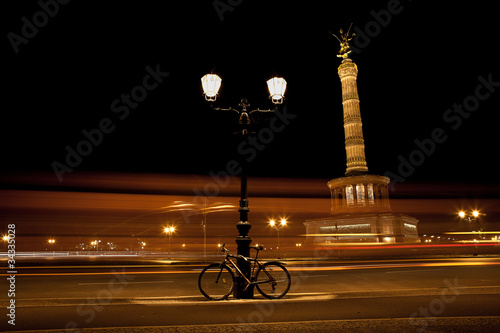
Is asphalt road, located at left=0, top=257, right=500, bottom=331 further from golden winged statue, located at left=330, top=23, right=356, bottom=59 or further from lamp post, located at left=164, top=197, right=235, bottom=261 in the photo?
golden winged statue, located at left=330, top=23, right=356, bottom=59

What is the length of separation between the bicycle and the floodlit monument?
2551cm

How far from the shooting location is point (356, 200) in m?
40.8

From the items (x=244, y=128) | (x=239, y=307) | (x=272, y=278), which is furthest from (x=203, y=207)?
(x=239, y=307)

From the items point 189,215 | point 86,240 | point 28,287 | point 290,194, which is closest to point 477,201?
point 290,194

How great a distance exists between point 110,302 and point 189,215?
22.1ft

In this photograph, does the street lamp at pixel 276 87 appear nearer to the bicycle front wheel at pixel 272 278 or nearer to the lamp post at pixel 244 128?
the lamp post at pixel 244 128

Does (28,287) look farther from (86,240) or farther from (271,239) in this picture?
(271,239)

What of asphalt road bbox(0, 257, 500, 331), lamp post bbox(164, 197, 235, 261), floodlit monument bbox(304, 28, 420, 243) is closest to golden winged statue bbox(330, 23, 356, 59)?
floodlit monument bbox(304, 28, 420, 243)

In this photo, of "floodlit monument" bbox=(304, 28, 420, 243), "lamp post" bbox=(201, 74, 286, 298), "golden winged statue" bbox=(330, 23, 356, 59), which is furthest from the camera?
"golden winged statue" bbox=(330, 23, 356, 59)

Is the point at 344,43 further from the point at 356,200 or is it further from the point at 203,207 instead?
the point at 203,207

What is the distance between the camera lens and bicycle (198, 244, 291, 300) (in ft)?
19.9

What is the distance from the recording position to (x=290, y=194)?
14117mm

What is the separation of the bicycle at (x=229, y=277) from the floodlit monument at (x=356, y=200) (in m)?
25.5

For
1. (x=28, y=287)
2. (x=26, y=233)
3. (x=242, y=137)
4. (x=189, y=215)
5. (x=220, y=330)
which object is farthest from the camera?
(x=189, y=215)
